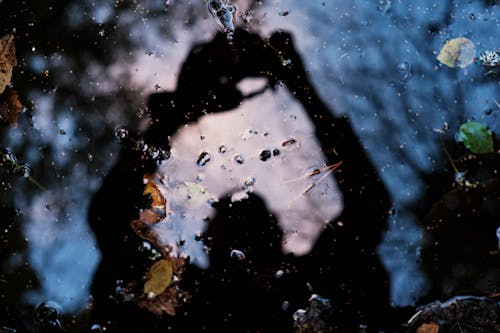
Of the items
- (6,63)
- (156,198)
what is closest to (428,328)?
(156,198)

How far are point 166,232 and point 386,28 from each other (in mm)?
1108

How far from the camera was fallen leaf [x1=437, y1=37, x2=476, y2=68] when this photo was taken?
5.10 ft

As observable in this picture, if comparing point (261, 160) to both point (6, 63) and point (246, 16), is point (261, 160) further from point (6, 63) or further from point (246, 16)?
point (6, 63)

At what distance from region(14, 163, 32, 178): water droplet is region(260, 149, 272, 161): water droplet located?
2.89ft

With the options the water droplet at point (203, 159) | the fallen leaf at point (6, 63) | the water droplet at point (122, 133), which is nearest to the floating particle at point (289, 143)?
the water droplet at point (203, 159)

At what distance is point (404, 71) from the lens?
5.14 feet

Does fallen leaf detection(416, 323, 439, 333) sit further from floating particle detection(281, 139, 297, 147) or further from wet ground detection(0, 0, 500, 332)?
floating particle detection(281, 139, 297, 147)

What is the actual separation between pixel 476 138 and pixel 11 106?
174cm

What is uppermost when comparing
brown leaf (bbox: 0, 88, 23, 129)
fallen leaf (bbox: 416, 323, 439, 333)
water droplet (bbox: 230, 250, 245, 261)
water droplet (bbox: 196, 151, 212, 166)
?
brown leaf (bbox: 0, 88, 23, 129)

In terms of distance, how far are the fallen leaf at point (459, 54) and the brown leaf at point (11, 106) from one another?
62.9 inches

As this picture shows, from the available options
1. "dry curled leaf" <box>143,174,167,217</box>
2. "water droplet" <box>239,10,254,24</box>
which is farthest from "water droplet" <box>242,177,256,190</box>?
"water droplet" <box>239,10,254,24</box>

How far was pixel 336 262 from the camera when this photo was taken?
1.56 meters

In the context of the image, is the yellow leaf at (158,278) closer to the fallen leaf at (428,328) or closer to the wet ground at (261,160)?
the wet ground at (261,160)

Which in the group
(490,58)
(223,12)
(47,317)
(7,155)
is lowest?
(47,317)
